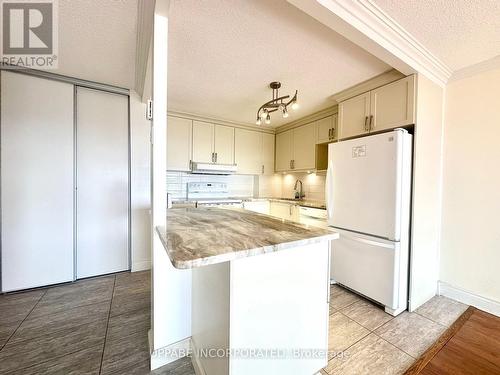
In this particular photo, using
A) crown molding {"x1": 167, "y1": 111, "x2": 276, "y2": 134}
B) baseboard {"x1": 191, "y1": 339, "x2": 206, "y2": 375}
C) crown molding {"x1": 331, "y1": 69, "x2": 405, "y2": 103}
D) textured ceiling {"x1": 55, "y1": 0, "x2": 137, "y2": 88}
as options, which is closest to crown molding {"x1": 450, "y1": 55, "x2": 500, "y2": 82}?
crown molding {"x1": 331, "y1": 69, "x2": 405, "y2": 103}

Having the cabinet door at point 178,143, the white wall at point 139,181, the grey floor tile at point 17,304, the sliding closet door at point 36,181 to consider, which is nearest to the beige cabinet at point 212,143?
the cabinet door at point 178,143

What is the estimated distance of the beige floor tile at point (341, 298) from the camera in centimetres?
210

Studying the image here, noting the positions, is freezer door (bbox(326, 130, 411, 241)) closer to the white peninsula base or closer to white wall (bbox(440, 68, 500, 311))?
white wall (bbox(440, 68, 500, 311))

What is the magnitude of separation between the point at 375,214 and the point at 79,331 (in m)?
2.81

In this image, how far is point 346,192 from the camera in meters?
2.28

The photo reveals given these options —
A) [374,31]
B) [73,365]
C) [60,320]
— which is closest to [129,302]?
[60,320]

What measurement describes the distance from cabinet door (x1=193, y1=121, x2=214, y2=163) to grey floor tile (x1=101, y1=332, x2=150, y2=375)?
269cm

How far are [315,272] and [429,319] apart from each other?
1.60 meters

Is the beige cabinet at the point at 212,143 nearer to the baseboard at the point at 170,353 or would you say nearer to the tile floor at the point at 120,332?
the tile floor at the point at 120,332

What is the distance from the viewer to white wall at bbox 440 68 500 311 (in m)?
1.93

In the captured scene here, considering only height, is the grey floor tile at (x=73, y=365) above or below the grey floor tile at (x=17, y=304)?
above

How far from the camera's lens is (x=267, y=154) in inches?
177

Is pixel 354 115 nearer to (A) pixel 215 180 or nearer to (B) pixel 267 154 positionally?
(B) pixel 267 154

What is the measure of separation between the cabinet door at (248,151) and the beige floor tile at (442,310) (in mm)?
3204
